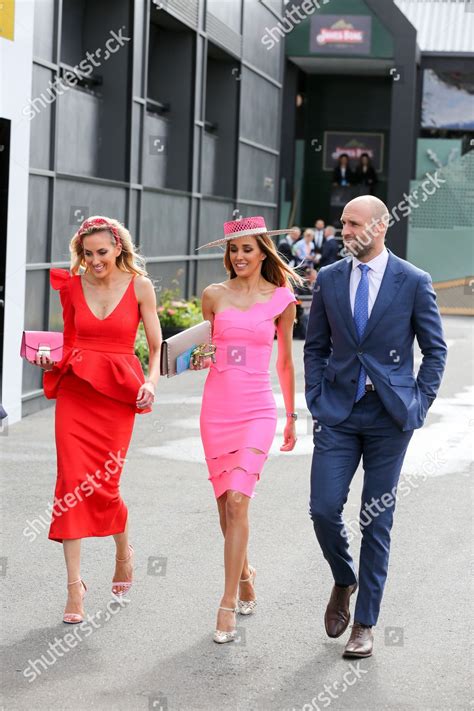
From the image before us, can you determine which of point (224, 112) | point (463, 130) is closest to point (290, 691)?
point (224, 112)

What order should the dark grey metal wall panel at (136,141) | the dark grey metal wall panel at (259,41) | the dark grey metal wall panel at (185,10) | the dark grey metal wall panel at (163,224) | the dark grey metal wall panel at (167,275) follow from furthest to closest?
the dark grey metal wall panel at (259,41)
the dark grey metal wall panel at (167,275)
the dark grey metal wall panel at (185,10)
the dark grey metal wall panel at (163,224)
the dark grey metal wall panel at (136,141)

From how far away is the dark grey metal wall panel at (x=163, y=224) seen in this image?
18172mm

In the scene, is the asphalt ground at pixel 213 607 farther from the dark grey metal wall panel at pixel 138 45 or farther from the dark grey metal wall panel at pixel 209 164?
the dark grey metal wall panel at pixel 209 164

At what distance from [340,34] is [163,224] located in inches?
559

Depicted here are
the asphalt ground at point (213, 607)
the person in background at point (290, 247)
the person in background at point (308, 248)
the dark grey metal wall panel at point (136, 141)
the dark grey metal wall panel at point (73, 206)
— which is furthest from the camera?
the person in background at point (308, 248)

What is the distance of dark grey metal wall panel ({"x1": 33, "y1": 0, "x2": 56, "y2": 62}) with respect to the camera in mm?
13000

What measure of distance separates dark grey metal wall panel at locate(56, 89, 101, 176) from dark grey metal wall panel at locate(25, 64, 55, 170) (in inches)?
52.6

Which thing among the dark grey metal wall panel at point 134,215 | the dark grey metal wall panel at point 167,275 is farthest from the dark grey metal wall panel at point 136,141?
the dark grey metal wall panel at point 167,275

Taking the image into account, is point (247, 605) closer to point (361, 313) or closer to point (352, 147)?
point (361, 313)

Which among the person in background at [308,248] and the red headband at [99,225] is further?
the person in background at [308,248]

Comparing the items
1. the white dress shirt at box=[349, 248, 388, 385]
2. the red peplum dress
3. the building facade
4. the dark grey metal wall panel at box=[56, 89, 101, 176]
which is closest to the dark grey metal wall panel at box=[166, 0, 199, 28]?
the building facade

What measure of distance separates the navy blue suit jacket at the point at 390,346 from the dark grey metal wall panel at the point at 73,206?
27.7 ft

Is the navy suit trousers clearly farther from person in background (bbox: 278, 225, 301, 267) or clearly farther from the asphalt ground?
person in background (bbox: 278, 225, 301, 267)

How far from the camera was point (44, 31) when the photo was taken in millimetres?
13227
